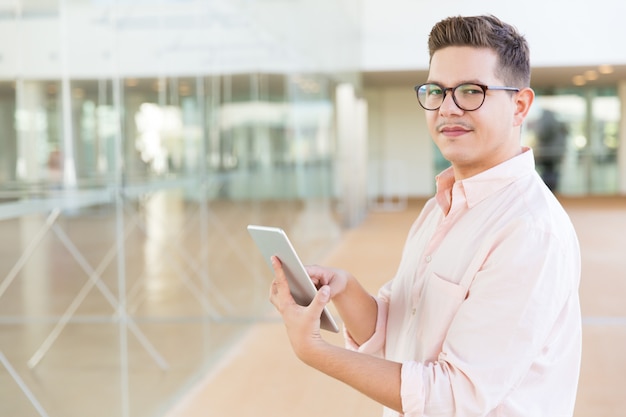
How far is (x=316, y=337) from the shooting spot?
1231 millimetres

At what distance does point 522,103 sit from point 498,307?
1.11 ft

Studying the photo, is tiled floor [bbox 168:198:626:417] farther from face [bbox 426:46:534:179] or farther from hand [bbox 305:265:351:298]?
face [bbox 426:46:534:179]

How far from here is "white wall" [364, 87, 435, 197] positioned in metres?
16.8

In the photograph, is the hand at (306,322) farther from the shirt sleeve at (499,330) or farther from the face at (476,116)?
the face at (476,116)

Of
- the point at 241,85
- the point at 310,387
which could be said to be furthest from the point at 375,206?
the point at 310,387

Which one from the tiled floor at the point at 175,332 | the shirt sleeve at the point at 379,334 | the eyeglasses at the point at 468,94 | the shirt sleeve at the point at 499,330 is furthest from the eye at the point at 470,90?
the tiled floor at the point at 175,332

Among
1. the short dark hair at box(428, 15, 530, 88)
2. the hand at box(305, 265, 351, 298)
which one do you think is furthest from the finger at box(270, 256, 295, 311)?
the short dark hair at box(428, 15, 530, 88)

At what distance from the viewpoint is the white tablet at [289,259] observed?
126 centimetres

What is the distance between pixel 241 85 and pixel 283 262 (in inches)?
172

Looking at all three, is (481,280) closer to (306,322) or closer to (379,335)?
(306,322)

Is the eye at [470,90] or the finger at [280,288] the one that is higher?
the eye at [470,90]

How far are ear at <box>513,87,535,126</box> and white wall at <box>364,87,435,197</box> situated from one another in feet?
50.5

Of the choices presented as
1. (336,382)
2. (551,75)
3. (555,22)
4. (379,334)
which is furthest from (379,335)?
(551,75)

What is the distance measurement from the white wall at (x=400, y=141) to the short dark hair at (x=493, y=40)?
15.4m
